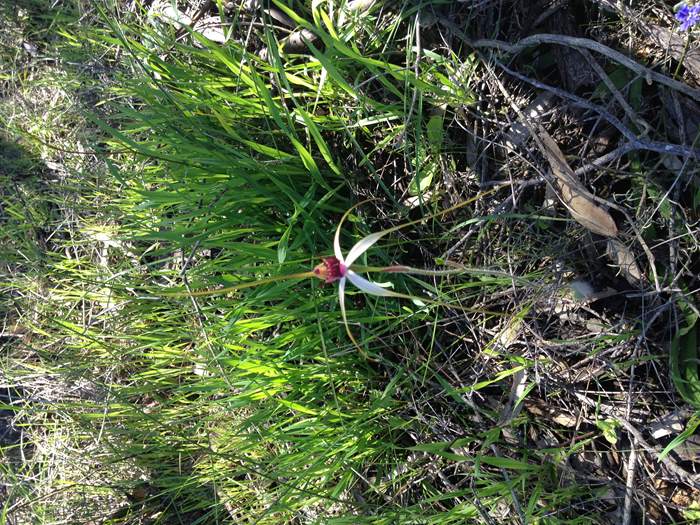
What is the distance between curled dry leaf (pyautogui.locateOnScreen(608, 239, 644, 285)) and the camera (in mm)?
1032

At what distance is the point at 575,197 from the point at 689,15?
0.35 meters

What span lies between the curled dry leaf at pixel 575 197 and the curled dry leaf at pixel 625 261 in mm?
32

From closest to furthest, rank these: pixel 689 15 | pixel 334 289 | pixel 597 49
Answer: pixel 689 15, pixel 597 49, pixel 334 289

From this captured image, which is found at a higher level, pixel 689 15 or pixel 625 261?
pixel 689 15

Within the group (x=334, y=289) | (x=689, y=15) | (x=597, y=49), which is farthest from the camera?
(x=334, y=289)

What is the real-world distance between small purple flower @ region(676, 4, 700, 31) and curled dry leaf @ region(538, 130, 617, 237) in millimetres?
315

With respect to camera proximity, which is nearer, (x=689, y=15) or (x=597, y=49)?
(x=689, y=15)

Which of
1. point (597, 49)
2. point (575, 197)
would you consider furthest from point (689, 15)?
point (575, 197)

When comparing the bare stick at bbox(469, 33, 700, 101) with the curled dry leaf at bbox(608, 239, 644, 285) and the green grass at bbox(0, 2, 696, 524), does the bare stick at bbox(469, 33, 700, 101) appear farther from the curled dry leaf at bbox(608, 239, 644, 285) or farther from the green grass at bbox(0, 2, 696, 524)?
the curled dry leaf at bbox(608, 239, 644, 285)

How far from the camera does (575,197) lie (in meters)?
1.03

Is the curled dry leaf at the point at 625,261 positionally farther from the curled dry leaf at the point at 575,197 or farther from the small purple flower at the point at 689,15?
the small purple flower at the point at 689,15

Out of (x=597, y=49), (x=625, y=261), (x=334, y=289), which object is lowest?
(x=334, y=289)

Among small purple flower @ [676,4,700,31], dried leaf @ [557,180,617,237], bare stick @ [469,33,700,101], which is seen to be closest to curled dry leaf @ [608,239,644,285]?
dried leaf @ [557,180,617,237]

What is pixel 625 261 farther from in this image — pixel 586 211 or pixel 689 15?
pixel 689 15
